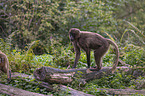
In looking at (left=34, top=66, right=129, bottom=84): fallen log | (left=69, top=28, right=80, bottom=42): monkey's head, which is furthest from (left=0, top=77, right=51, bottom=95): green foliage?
(left=69, top=28, right=80, bottom=42): monkey's head

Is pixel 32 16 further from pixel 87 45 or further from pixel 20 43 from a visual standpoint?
pixel 87 45

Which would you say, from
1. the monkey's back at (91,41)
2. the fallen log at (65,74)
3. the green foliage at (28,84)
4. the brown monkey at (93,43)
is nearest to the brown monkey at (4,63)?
the green foliage at (28,84)

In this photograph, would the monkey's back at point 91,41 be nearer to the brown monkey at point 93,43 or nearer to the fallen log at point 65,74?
the brown monkey at point 93,43

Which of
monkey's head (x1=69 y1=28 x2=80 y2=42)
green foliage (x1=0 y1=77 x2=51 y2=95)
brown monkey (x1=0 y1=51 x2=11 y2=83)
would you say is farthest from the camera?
monkey's head (x1=69 y1=28 x2=80 y2=42)

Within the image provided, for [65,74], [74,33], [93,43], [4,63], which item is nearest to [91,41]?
[93,43]

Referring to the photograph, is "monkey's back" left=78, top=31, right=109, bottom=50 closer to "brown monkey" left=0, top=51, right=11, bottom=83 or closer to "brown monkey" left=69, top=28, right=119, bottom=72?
"brown monkey" left=69, top=28, right=119, bottom=72

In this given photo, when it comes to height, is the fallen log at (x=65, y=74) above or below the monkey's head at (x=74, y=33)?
below

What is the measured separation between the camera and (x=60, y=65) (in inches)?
286

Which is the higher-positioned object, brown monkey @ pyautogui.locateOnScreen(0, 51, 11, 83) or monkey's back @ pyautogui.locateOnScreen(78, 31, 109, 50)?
monkey's back @ pyautogui.locateOnScreen(78, 31, 109, 50)

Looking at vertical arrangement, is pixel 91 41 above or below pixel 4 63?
above

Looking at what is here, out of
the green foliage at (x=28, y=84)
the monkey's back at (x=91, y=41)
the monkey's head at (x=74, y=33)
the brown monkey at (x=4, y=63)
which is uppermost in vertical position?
the monkey's head at (x=74, y=33)

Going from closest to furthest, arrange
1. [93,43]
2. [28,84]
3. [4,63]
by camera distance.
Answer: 1. [4,63]
2. [28,84]
3. [93,43]

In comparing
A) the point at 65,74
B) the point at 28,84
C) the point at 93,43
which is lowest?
the point at 28,84

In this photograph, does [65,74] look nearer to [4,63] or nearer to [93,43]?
[93,43]
